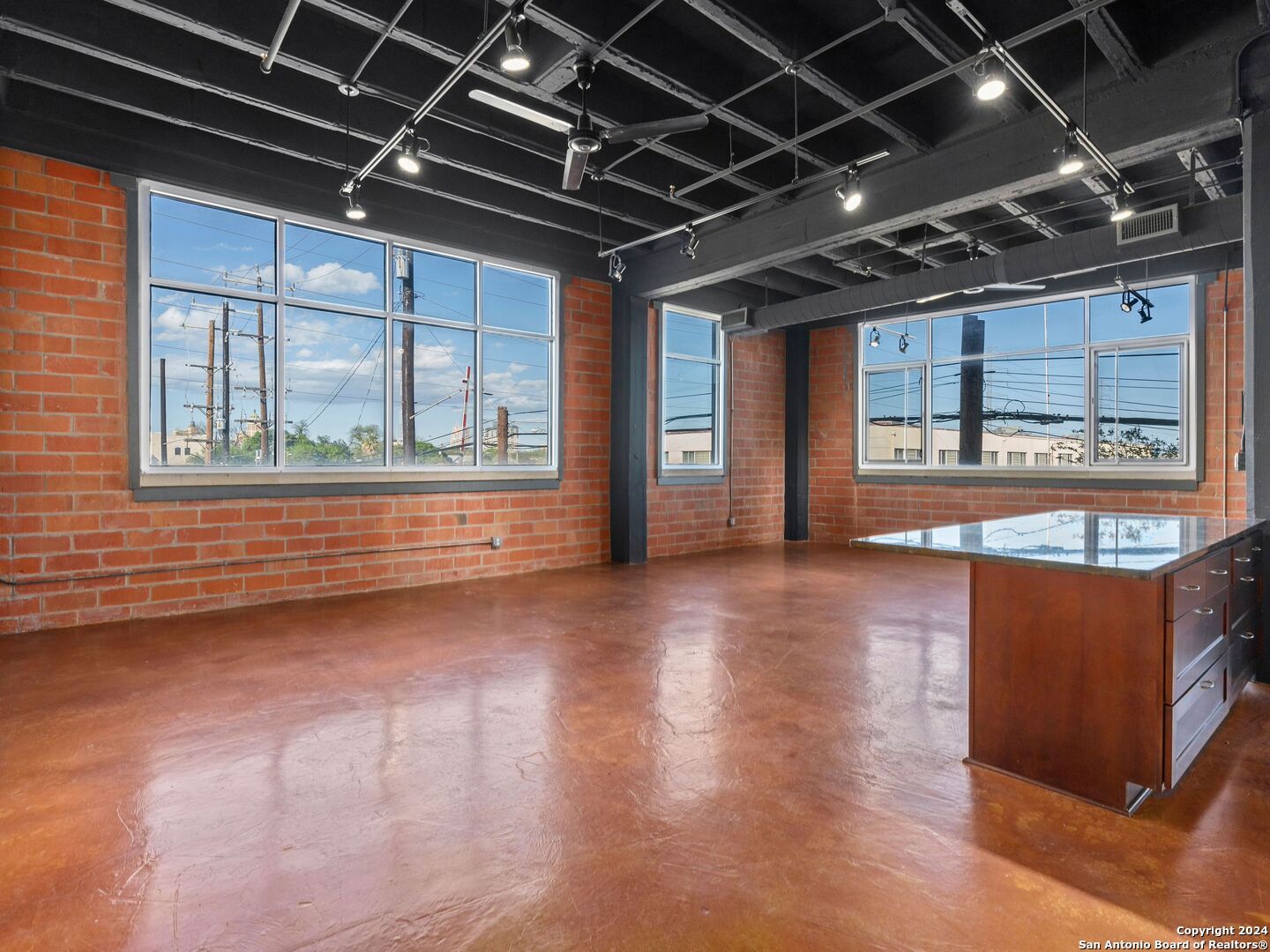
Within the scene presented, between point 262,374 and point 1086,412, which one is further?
point 1086,412

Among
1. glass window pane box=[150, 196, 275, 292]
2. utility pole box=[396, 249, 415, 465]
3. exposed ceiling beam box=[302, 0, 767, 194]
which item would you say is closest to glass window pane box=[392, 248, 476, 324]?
utility pole box=[396, 249, 415, 465]

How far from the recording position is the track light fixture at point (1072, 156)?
380 cm

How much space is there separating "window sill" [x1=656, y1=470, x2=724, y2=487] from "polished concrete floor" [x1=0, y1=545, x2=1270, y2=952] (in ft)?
14.4

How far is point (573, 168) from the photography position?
3.85m

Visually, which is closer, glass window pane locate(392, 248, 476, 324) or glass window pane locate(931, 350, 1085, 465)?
glass window pane locate(392, 248, 476, 324)

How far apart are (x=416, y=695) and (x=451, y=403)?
3.89 metres

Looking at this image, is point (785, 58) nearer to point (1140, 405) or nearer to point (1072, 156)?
point (1072, 156)

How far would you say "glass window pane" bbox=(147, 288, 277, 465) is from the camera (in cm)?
517

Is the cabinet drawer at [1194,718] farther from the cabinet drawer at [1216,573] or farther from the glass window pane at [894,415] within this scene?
the glass window pane at [894,415]

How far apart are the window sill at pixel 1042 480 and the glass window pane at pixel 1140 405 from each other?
25cm

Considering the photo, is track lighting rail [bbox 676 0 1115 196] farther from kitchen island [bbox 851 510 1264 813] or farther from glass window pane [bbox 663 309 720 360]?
glass window pane [bbox 663 309 720 360]

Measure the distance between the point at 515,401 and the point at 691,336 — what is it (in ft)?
9.55

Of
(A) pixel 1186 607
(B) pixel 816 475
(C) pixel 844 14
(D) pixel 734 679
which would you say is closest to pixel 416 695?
(D) pixel 734 679

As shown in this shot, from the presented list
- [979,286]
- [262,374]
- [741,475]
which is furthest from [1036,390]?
[262,374]
